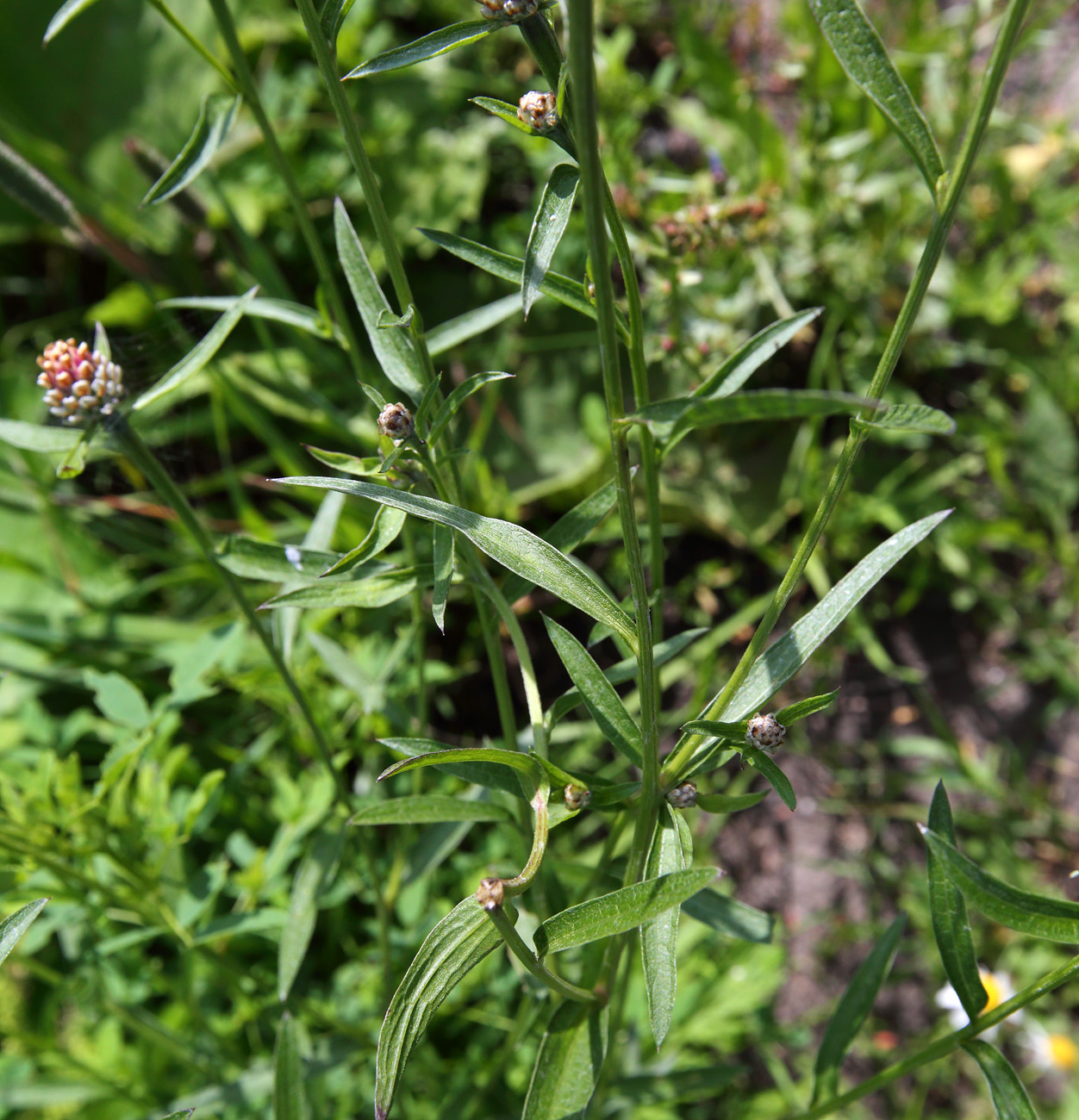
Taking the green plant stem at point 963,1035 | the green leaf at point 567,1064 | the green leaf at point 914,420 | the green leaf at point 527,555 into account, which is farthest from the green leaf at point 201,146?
the green plant stem at point 963,1035

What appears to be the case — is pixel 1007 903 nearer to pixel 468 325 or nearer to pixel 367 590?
pixel 367 590

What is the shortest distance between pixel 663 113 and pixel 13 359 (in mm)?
1664

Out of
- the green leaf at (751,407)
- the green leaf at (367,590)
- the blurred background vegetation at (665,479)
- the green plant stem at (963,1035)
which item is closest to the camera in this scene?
the green leaf at (751,407)

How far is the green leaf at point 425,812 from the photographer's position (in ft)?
2.24

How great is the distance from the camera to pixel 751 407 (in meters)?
0.39

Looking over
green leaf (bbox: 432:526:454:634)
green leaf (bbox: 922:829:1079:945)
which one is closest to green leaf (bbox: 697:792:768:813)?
green leaf (bbox: 922:829:1079:945)

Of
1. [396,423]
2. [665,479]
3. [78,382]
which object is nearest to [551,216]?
[396,423]

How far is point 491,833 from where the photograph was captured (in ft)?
4.88

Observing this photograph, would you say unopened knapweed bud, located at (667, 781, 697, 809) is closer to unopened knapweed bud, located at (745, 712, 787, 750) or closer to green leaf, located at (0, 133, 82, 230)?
unopened knapweed bud, located at (745, 712, 787, 750)

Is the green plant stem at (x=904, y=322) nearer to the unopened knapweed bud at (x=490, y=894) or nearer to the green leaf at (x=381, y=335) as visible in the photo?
the unopened knapweed bud at (x=490, y=894)

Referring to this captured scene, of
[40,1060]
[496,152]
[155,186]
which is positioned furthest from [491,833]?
[496,152]

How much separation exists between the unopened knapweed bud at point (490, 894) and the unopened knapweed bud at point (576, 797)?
0.10 m

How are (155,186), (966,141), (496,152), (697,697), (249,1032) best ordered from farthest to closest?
(496,152)
(697,697)
(249,1032)
(155,186)
(966,141)

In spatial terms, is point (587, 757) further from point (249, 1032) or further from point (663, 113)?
point (663, 113)
